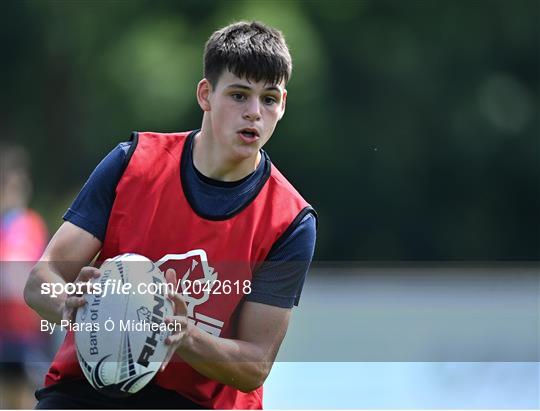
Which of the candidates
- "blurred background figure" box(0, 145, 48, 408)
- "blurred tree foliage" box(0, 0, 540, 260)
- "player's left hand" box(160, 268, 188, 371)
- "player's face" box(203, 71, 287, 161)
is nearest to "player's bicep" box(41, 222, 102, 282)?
"player's left hand" box(160, 268, 188, 371)

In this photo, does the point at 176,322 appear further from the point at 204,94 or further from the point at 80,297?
the point at 204,94

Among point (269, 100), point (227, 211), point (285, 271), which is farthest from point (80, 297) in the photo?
A: point (269, 100)

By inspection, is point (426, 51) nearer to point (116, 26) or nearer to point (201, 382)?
point (116, 26)

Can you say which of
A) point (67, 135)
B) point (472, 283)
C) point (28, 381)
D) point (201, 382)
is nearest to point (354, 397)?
point (201, 382)

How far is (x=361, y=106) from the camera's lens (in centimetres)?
1802

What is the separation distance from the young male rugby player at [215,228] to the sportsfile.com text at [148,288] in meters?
0.02

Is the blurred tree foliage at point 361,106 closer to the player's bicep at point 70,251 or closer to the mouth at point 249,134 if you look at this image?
the mouth at point 249,134

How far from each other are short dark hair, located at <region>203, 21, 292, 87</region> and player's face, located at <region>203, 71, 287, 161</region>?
0.10ft

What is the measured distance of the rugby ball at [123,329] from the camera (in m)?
4.08

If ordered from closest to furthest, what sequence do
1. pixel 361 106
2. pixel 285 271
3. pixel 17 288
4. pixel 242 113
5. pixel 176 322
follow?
pixel 176 322, pixel 242 113, pixel 285 271, pixel 17 288, pixel 361 106

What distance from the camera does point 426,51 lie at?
18.4m

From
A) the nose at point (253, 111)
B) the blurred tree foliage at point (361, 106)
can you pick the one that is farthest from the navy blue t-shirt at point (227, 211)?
the blurred tree foliage at point (361, 106)

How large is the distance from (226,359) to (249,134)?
83 cm

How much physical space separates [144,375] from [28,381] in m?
6.24
